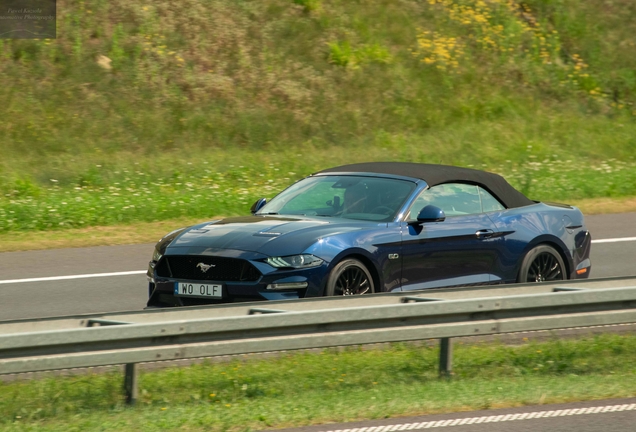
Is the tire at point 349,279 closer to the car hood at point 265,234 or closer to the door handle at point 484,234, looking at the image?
the car hood at point 265,234

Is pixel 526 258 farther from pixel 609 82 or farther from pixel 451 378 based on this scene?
pixel 609 82

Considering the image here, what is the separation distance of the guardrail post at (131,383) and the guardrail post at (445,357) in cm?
228

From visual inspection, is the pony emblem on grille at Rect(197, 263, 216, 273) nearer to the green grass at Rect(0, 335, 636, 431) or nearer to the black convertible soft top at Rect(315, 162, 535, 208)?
the green grass at Rect(0, 335, 636, 431)

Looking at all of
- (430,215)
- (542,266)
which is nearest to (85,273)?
(430,215)

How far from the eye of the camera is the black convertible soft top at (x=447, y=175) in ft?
33.9

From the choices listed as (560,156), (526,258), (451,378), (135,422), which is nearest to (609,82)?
(560,156)

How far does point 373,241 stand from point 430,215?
669 mm

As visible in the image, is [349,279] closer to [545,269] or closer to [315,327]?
[315,327]

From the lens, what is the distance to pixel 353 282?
362 inches

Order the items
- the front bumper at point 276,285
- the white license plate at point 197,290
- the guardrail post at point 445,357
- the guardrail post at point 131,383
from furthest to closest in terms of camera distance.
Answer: the white license plate at point 197,290, the front bumper at point 276,285, the guardrail post at point 445,357, the guardrail post at point 131,383

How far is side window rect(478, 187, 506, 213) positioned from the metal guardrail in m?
1.94

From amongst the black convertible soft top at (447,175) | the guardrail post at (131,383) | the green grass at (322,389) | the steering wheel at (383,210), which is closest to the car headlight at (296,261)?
the green grass at (322,389)

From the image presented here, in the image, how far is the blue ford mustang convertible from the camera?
350 inches

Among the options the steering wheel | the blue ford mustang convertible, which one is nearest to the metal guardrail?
the blue ford mustang convertible
